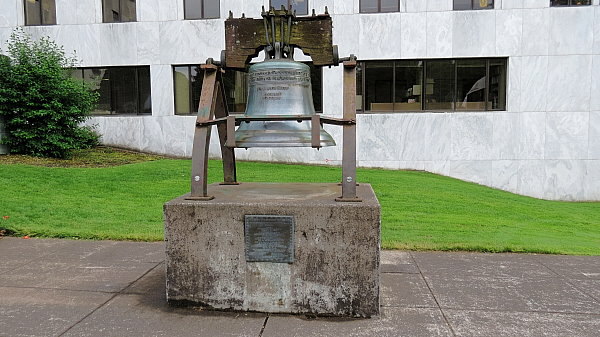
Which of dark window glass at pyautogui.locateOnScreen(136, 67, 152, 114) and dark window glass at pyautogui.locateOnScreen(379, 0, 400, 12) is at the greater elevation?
dark window glass at pyautogui.locateOnScreen(379, 0, 400, 12)

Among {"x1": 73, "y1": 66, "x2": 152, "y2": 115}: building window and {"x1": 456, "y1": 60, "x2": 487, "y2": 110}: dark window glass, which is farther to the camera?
{"x1": 73, "y1": 66, "x2": 152, "y2": 115}: building window

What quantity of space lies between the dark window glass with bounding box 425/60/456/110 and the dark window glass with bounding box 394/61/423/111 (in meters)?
0.27

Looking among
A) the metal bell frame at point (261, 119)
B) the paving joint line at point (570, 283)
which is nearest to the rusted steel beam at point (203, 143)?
the metal bell frame at point (261, 119)

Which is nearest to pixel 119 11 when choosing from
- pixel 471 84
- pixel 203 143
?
pixel 471 84

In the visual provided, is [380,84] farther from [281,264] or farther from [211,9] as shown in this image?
[281,264]

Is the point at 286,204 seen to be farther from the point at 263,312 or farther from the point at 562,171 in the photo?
the point at 562,171

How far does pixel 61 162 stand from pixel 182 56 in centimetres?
547

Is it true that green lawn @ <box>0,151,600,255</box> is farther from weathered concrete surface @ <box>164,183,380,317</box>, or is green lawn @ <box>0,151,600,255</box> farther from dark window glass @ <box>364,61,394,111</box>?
dark window glass @ <box>364,61,394,111</box>

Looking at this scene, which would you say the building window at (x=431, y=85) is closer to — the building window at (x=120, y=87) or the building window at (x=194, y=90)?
the building window at (x=194, y=90)

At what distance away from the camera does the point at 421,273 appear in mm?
5129

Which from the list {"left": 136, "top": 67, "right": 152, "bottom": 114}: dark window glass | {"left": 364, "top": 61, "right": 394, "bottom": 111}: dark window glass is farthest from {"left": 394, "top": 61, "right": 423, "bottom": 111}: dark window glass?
{"left": 136, "top": 67, "right": 152, "bottom": 114}: dark window glass

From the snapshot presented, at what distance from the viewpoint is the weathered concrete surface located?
3.86 metres

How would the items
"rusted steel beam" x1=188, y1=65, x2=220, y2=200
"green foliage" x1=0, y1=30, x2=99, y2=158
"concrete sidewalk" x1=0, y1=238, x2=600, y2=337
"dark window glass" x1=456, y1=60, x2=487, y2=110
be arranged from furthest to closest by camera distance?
"dark window glass" x1=456, y1=60, x2=487, y2=110
"green foliage" x1=0, y1=30, x2=99, y2=158
"rusted steel beam" x1=188, y1=65, x2=220, y2=200
"concrete sidewalk" x1=0, y1=238, x2=600, y2=337

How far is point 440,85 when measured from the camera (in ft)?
51.2
